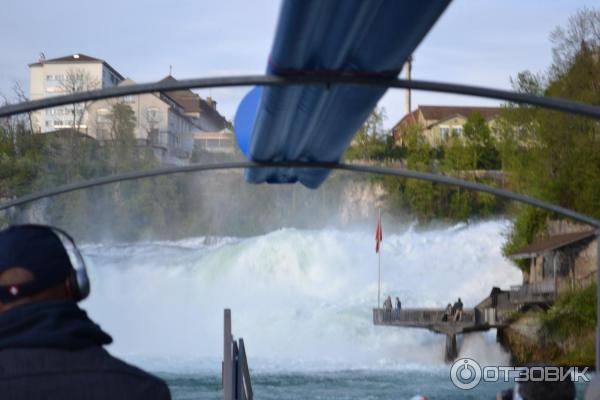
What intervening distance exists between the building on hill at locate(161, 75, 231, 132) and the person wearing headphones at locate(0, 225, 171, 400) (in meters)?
89.2

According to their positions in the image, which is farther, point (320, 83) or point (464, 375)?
point (464, 375)

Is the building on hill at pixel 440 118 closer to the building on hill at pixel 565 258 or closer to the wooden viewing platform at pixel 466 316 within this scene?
the building on hill at pixel 565 258

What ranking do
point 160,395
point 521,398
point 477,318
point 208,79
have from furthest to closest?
point 477,318 < point 208,79 < point 521,398 < point 160,395

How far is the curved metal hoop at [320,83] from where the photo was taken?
646 cm

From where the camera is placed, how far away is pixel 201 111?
105562 millimetres

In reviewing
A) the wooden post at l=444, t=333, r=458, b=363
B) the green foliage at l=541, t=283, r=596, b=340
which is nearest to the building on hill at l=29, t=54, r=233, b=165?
the wooden post at l=444, t=333, r=458, b=363

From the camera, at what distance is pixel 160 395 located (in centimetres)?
209

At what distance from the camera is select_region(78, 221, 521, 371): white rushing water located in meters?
39.6

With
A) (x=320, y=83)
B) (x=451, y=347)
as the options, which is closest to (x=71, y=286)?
(x=320, y=83)

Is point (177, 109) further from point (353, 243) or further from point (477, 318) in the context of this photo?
point (477, 318)

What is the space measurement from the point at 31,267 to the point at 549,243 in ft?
114

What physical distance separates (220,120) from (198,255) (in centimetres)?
6335

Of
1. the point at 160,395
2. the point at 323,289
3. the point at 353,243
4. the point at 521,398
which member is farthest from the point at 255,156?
the point at 353,243

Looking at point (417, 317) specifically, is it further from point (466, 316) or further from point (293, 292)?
point (293, 292)
